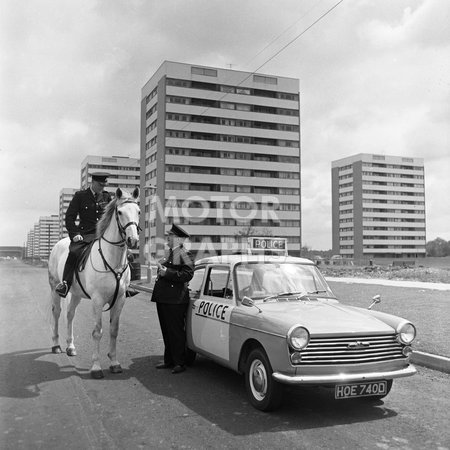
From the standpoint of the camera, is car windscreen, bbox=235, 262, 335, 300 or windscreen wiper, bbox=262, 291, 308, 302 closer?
windscreen wiper, bbox=262, 291, 308, 302

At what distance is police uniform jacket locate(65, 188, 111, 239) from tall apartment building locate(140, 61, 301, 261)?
70.2m

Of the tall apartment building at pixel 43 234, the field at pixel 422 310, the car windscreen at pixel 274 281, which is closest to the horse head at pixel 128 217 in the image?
the car windscreen at pixel 274 281

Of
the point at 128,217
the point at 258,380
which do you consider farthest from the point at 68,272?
the point at 258,380

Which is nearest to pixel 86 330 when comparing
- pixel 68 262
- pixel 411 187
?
pixel 68 262

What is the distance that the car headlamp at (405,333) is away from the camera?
4891 millimetres

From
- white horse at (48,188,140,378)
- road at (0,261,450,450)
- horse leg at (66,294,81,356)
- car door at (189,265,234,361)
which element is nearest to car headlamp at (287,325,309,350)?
road at (0,261,450,450)

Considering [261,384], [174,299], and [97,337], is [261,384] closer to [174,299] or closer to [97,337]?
[174,299]

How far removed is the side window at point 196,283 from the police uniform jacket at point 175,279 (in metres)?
0.14

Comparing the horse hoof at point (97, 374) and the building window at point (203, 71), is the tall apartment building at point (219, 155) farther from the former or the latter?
the horse hoof at point (97, 374)

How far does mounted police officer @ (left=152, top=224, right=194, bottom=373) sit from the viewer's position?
664 cm

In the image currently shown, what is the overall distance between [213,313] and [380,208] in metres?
149

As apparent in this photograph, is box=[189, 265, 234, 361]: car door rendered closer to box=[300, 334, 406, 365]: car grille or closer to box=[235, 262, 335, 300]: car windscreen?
box=[235, 262, 335, 300]: car windscreen

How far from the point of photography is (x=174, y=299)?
21.9 ft

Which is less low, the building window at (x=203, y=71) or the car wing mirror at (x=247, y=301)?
the building window at (x=203, y=71)
